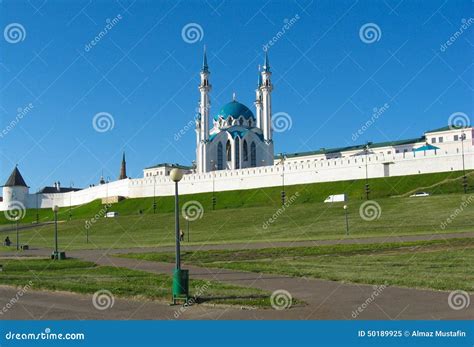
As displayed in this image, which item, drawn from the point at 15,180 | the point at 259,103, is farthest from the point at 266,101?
the point at 15,180

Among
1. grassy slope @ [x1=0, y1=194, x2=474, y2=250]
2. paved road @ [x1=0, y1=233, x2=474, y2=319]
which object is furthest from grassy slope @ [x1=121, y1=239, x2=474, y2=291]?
grassy slope @ [x1=0, y1=194, x2=474, y2=250]

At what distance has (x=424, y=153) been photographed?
68.2 meters

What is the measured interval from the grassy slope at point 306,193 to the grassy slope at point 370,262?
124 ft

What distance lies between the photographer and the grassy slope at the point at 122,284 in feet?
36.3

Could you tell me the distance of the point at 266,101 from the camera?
99.4m

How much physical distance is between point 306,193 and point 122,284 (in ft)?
189

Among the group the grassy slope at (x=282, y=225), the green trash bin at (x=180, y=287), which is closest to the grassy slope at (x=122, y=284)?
the green trash bin at (x=180, y=287)

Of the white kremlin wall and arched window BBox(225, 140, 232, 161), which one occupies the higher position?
arched window BBox(225, 140, 232, 161)

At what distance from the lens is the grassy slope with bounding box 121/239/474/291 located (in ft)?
41.6

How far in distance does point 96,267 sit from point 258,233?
21.8 meters

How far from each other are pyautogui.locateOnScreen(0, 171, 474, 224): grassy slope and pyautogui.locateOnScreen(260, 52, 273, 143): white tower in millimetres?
23528

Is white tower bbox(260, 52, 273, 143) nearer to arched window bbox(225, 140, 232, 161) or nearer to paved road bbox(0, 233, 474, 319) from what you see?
arched window bbox(225, 140, 232, 161)

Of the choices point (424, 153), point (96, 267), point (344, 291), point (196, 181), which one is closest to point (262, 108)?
point (196, 181)

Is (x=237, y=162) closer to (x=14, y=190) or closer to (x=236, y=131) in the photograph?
(x=236, y=131)
